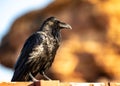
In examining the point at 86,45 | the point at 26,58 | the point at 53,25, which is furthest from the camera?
the point at 86,45

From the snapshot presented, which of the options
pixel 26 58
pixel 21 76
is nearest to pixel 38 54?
pixel 26 58

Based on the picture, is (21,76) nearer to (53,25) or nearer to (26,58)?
(26,58)

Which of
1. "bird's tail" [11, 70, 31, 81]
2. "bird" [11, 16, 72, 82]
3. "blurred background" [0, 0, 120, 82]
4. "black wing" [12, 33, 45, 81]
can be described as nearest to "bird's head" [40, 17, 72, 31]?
"bird" [11, 16, 72, 82]

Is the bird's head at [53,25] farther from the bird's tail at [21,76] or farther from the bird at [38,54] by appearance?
the bird's tail at [21,76]

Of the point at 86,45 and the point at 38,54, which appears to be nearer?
the point at 38,54

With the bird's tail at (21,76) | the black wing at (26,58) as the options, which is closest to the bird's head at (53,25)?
the black wing at (26,58)

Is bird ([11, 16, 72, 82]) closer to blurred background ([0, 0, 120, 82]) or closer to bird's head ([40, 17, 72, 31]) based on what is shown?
bird's head ([40, 17, 72, 31])

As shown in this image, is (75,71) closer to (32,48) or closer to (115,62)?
(115,62)

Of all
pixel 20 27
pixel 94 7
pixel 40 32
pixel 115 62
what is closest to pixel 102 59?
pixel 115 62
